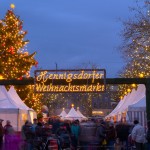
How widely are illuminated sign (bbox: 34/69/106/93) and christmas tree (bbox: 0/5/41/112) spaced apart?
45.5 feet

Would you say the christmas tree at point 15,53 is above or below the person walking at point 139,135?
above

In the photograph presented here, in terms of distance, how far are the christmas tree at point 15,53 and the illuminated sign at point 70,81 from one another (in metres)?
13.9

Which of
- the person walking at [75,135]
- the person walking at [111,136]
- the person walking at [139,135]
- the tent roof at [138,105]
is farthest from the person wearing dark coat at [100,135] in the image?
the tent roof at [138,105]

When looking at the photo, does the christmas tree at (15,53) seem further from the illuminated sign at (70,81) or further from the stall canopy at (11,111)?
the illuminated sign at (70,81)

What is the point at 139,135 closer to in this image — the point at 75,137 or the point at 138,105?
the point at 75,137

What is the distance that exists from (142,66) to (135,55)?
343 cm

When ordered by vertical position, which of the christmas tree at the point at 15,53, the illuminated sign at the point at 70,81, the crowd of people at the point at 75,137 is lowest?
the crowd of people at the point at 75,137

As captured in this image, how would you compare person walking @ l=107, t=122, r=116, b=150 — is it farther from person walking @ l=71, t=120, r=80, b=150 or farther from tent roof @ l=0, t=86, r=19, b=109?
tent roof @ l=0, t=86, r=19, b=109

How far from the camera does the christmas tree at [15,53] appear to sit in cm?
4124

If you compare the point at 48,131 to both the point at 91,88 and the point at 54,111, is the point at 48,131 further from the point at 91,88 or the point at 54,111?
the point at 54,111

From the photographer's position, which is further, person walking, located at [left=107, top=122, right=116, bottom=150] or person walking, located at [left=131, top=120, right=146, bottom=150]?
person walking, located at [left=107, top=122, right=116, bottom=150]

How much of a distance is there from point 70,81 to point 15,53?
16.3m

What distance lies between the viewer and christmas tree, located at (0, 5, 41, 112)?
41.2m

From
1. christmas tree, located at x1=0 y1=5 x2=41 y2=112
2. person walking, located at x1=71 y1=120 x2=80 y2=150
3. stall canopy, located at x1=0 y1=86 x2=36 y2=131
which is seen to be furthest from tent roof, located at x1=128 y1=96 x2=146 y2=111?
christmas tree, located at x1=0 y1=5 x2=41 y2=112
